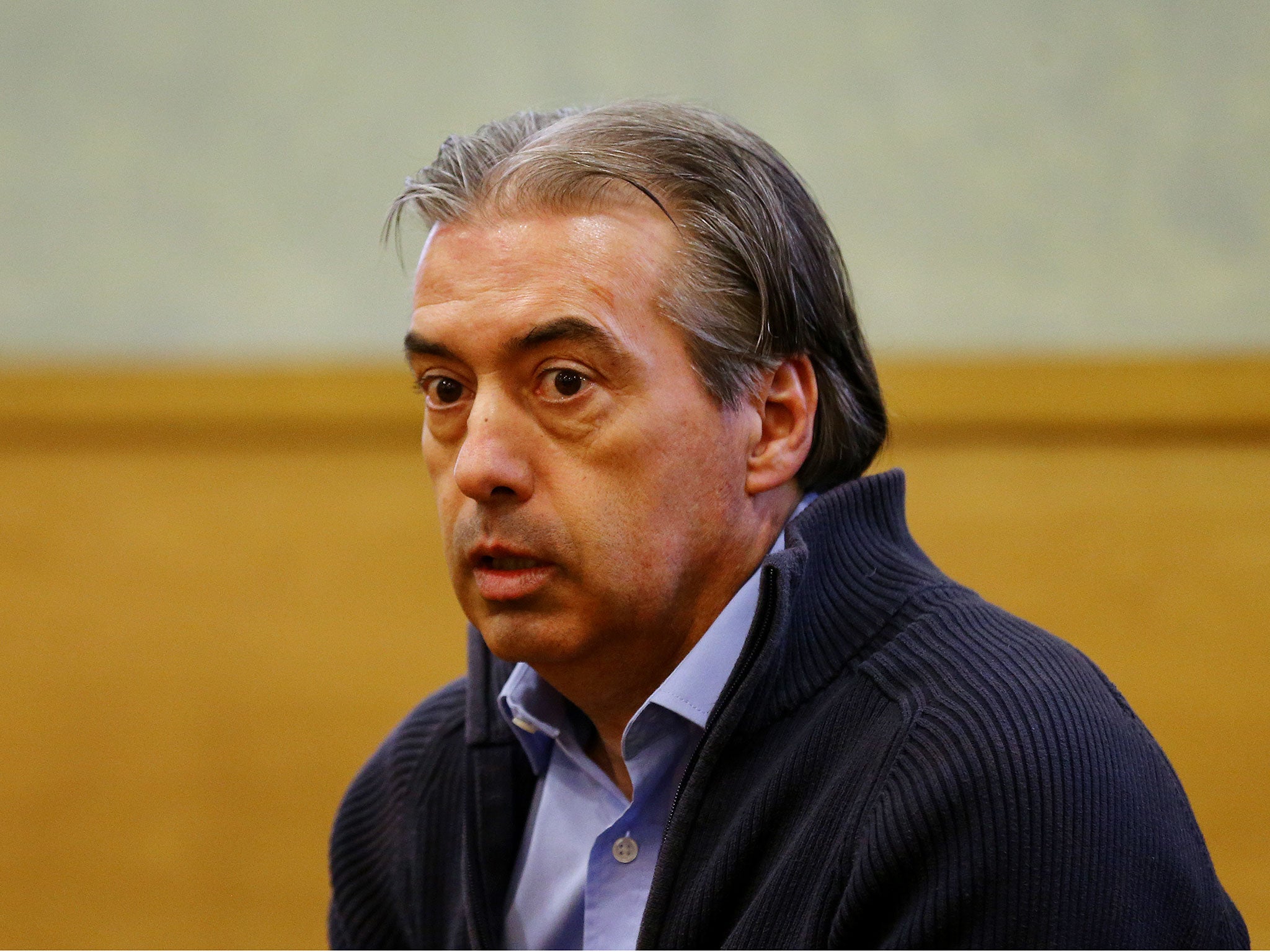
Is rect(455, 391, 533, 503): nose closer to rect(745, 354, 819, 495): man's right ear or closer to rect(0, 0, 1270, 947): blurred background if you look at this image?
rect(745, 354, 819, 495): man's right ear

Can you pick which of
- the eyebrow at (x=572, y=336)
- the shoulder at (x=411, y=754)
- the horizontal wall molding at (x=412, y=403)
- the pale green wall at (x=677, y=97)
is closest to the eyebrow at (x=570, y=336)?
the eyebrow at (x=572, y=336)

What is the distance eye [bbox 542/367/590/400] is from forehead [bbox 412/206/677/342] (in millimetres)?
47

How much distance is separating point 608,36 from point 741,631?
1.35 metres

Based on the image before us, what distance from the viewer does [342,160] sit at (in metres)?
2.24

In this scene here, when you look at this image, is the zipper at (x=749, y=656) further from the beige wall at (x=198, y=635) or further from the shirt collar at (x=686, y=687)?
the beige wall at (x=198, y=635)

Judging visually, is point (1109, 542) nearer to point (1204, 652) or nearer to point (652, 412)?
point (1204, 652)

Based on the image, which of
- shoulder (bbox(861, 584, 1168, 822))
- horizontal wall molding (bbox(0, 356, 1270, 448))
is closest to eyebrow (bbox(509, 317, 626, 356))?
shoulder (bbox(861, 584, 1168, 822))

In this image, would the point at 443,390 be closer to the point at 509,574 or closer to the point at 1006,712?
the point at 509,574

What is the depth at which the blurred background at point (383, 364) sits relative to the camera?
1897mm

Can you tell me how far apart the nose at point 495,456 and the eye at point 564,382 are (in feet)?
0.11

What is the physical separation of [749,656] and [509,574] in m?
0.21

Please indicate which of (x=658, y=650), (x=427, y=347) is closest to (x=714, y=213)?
(x=427, y=347)

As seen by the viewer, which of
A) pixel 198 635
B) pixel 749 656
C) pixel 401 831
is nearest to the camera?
pixel 749 656

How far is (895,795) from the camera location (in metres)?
0.91
